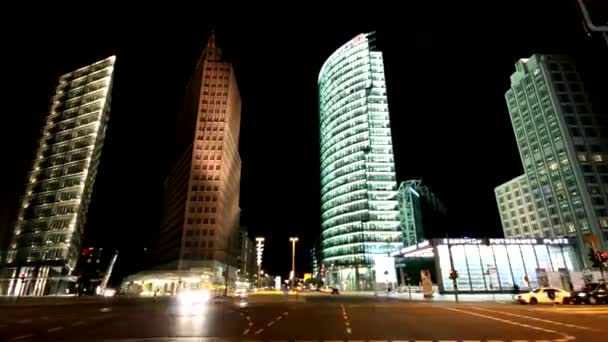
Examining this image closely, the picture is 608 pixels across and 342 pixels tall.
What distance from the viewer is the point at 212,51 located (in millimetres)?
142000

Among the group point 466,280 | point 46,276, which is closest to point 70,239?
point 46,276

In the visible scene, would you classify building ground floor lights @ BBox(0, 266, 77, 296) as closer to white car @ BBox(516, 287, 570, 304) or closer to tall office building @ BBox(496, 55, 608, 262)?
white car @ BBox(516, 287, 570, 304)

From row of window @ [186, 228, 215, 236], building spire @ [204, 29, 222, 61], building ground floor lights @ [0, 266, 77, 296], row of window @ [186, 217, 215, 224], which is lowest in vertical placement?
building ground floor lights @ [0, 266, 77, 296]

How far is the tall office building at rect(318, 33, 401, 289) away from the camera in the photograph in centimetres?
12394

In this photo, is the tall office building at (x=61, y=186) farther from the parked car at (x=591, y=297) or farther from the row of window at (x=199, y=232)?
the parked car at (x=591, y=297)

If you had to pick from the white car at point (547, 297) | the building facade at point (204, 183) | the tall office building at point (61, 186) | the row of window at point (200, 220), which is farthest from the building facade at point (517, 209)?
the tall office building at point (61, 186)

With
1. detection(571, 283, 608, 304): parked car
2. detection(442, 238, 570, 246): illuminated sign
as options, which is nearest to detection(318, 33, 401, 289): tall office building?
detection(442, 238, 570, 246): illuminated sign

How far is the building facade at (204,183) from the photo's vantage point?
108188 millimetres

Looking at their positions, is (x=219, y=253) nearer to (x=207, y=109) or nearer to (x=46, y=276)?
(x=46, y=276)

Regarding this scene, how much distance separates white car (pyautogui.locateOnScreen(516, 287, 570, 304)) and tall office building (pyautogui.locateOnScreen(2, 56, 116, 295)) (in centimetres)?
9628

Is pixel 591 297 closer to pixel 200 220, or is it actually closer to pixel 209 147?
pixel 200 220

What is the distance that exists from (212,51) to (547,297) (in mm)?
139255

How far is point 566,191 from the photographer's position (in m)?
97.9

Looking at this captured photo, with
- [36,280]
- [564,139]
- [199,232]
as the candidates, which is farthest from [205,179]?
[564,139]
